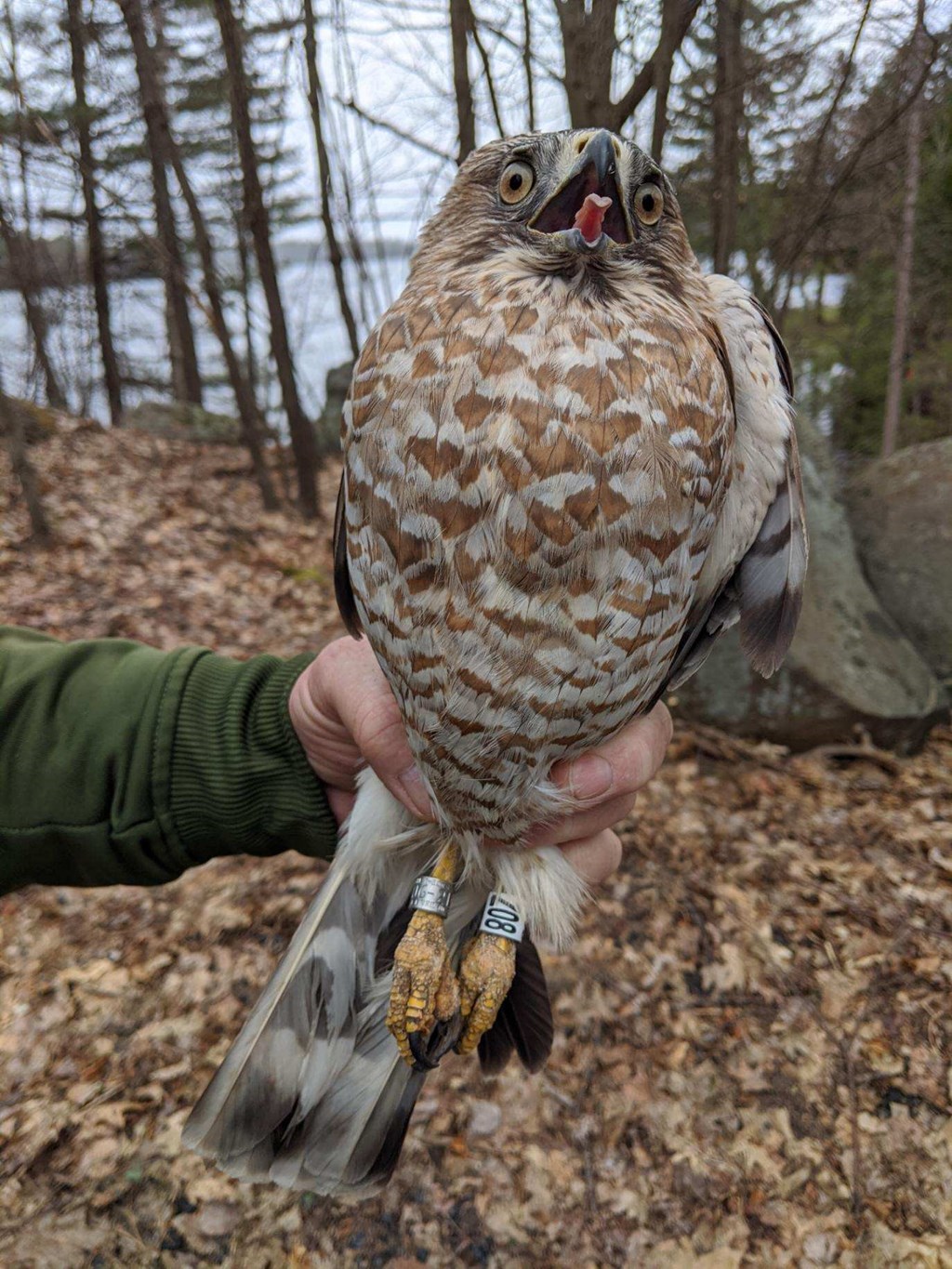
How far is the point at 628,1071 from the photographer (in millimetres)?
3217

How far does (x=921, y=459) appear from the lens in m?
5.97

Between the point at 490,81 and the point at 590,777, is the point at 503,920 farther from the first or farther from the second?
the point at 490,81

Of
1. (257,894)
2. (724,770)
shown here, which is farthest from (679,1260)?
(724,770)

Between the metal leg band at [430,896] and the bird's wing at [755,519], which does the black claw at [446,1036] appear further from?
the bird's wing at [755,519]

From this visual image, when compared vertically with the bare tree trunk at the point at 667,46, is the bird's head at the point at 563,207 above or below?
below

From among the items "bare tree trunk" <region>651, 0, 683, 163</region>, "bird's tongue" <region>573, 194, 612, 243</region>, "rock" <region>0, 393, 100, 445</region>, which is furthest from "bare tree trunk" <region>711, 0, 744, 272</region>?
"rock" <region>0, 393, 100, 445</region>

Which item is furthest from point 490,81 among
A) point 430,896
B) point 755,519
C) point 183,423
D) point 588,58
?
point 183,423

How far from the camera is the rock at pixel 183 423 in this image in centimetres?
1137

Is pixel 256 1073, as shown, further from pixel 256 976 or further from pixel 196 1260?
pixel 256 976

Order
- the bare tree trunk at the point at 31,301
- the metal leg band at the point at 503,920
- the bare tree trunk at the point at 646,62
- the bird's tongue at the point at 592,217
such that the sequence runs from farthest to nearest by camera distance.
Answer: the bare tree trunk at the point at 31,301
the bare tree trunk at the point at 646,62
the metal leg band at the point at 503,920
the bird's tongue at the point at 592,217

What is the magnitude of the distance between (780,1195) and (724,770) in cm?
249

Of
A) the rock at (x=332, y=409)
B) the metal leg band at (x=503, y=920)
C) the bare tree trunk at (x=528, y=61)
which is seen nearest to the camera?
the metal leg band at (x=503, y=920)

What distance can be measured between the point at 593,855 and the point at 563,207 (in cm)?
163

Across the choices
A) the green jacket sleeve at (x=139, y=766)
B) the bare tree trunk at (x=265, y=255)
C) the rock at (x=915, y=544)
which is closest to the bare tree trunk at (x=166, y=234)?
the bare tree trunk at (x=265, y=255)
